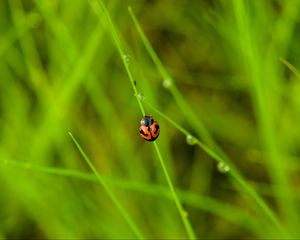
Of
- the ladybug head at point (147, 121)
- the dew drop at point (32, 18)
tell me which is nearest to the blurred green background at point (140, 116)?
the dew drop at point (32, 18)

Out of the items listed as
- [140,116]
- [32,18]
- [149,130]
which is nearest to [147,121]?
[149,130]

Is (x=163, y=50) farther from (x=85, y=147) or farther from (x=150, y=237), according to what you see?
(x=150, y=237)

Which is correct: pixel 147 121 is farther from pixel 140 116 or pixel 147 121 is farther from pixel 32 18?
pixel 32 18

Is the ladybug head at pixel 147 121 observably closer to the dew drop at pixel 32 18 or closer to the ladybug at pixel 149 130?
the ladybug at pixel 149 130

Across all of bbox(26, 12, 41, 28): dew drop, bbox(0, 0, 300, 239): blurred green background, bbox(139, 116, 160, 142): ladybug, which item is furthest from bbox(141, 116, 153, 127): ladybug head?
bbox(26, 12, 41, 28): dew drop

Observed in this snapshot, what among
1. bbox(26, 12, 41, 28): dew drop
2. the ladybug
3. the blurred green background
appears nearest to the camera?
the ladybug

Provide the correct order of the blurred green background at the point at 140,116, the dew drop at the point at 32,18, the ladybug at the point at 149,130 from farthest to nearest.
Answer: the dew drop at the point at 32,18
the blurred green background at the point at 140,116
the ladybug at the point at 149,130

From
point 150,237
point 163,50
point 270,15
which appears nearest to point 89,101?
point 163,50

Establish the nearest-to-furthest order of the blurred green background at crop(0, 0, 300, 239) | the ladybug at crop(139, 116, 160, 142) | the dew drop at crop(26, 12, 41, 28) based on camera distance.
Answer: the ladybug at crop(139, 116, 160, 142) → the blurred green background at crop(0, 0, 300, 239) → the dew drop at crop(26, 12, 41, 28)

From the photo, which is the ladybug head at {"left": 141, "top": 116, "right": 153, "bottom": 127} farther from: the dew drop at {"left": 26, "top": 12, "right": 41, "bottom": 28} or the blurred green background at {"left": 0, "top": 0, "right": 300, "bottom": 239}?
the dew drop at {"left": 26, "top": 12, "right": 41, "bottom": 28}
